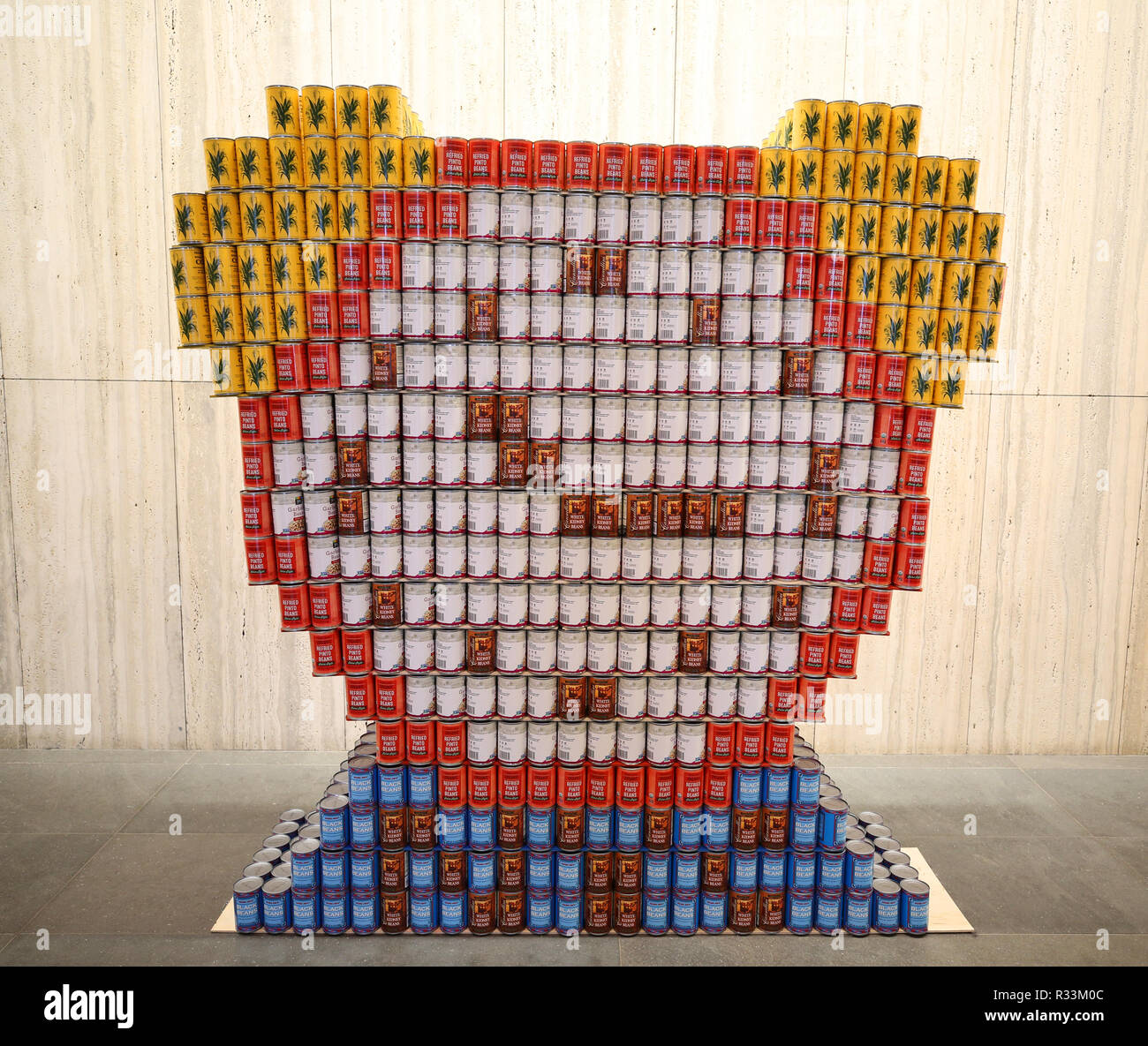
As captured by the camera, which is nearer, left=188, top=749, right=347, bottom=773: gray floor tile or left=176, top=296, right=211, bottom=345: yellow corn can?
left=176, top=296, right=211, bottom=345: yellow corn can

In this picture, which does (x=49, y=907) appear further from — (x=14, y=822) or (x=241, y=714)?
(x=241, y=714)

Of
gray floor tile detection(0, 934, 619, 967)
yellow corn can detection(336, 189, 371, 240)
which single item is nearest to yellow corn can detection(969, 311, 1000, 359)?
yellow corn can detection(336, 189, 371, 240)

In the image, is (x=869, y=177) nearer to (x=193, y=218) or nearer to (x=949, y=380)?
(x=949, y=380)

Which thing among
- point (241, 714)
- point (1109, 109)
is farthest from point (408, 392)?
point (1109, 109)

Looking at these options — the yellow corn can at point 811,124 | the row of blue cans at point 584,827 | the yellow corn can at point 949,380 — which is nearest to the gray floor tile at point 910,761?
the row of blue cans at point 584,827

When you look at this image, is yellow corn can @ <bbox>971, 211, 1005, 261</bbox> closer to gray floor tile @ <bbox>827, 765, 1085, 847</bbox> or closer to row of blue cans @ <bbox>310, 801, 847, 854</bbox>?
row of blue cans @ <bbox>310, 801, 847, 854</bbox>

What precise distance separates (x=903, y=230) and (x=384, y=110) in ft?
6.20

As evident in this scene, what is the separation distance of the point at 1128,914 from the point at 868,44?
4.40 m

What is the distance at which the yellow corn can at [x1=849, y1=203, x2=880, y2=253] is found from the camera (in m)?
3.32

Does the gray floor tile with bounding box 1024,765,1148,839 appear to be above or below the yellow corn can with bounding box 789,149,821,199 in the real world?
below
